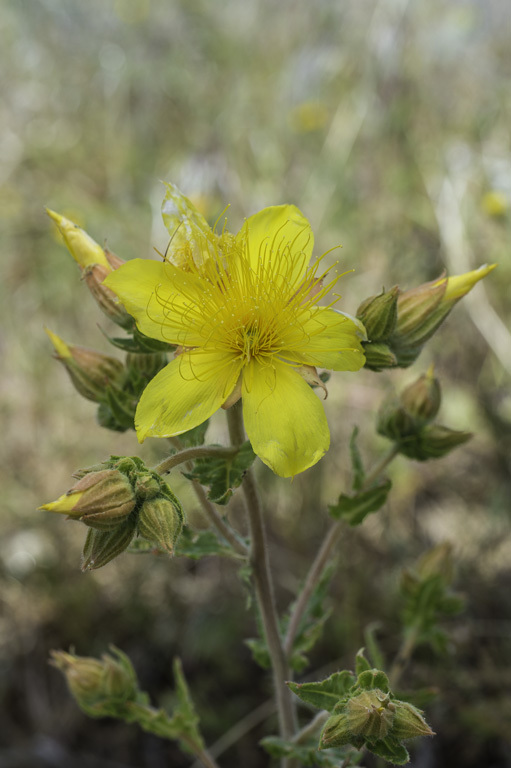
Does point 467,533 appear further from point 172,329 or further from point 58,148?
point 58,148

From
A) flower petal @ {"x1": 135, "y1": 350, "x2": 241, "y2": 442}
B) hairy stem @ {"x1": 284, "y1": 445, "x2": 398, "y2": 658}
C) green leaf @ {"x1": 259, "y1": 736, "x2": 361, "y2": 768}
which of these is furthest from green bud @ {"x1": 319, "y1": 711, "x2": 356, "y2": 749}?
flower petal @ {"x1": 135, "y1": 350, "x2": 241, "y2": 442}

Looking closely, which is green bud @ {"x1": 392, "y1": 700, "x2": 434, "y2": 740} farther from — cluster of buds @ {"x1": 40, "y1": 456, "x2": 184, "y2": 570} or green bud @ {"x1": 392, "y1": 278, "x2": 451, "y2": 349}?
green bud @ {"x1": 392, "y1": 278, "x2": 451, "y2": 349}

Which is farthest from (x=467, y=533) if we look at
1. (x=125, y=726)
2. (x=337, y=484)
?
(x=125, y=726)

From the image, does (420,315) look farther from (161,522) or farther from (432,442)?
(161,522)

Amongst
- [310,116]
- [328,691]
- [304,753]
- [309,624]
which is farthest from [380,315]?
[310,116]

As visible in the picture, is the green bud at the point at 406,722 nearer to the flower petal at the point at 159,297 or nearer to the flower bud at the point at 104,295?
the flower petal at the point at 159,297

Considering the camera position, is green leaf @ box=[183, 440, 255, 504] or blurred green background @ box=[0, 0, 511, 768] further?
blurred green background @ box=[0, 0, 511, 768]

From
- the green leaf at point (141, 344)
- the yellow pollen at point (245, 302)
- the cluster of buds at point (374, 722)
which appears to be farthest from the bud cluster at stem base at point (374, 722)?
the green leaf at point (141, 344)
